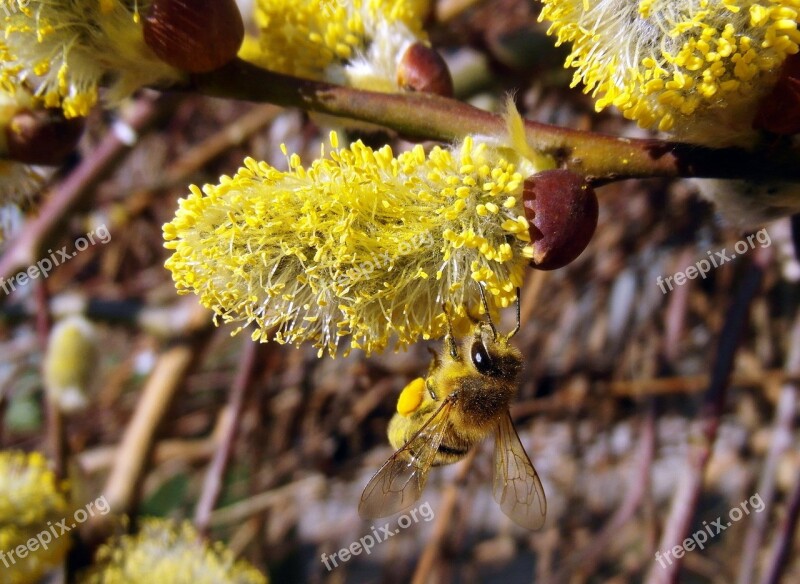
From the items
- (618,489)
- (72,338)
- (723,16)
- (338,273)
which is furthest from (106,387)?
(723,16)

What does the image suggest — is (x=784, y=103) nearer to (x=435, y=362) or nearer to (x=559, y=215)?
(x=559, y=215)

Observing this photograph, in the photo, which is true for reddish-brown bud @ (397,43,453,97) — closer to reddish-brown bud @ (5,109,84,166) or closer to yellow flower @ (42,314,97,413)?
reddish-brown bud @ (5,109,84,166)

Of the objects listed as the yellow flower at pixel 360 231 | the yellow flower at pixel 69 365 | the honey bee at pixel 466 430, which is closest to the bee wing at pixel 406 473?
the honey bee at pixel 466 430

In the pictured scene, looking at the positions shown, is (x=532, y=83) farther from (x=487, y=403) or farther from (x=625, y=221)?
(x=487, y=403)
